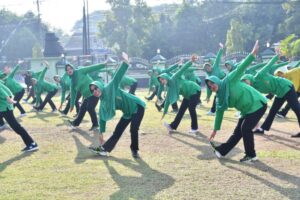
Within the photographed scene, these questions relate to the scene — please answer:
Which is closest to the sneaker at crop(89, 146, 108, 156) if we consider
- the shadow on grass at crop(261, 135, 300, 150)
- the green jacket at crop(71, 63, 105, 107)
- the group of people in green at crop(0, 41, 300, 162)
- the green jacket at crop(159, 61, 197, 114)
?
the group of people in green at crop(0, 41, 300, 162)

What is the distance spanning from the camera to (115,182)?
694cm

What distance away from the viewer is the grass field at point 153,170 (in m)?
6.34

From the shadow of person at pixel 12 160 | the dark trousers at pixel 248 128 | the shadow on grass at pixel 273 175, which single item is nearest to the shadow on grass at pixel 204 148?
the shadow on grass at pixel 273 175

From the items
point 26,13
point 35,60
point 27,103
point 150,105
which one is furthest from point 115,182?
point 26,13

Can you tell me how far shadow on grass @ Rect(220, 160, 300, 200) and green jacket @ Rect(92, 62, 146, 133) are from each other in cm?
191

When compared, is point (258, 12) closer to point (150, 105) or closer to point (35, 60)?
point (35, 60)

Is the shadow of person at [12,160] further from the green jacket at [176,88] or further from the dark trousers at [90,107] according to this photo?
the green jacket at [176,88]

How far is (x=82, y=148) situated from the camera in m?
9.74

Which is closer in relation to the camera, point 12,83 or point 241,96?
point 241,96

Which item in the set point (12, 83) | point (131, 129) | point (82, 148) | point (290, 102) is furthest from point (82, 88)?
point (290, 102)

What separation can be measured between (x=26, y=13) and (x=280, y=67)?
5466 cm

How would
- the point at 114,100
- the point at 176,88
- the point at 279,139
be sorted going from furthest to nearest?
Result: the point at 176,88
the point at 279,139
the point at 114,100

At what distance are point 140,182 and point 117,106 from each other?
1773mm

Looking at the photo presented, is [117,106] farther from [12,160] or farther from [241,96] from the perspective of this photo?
[12,160]
